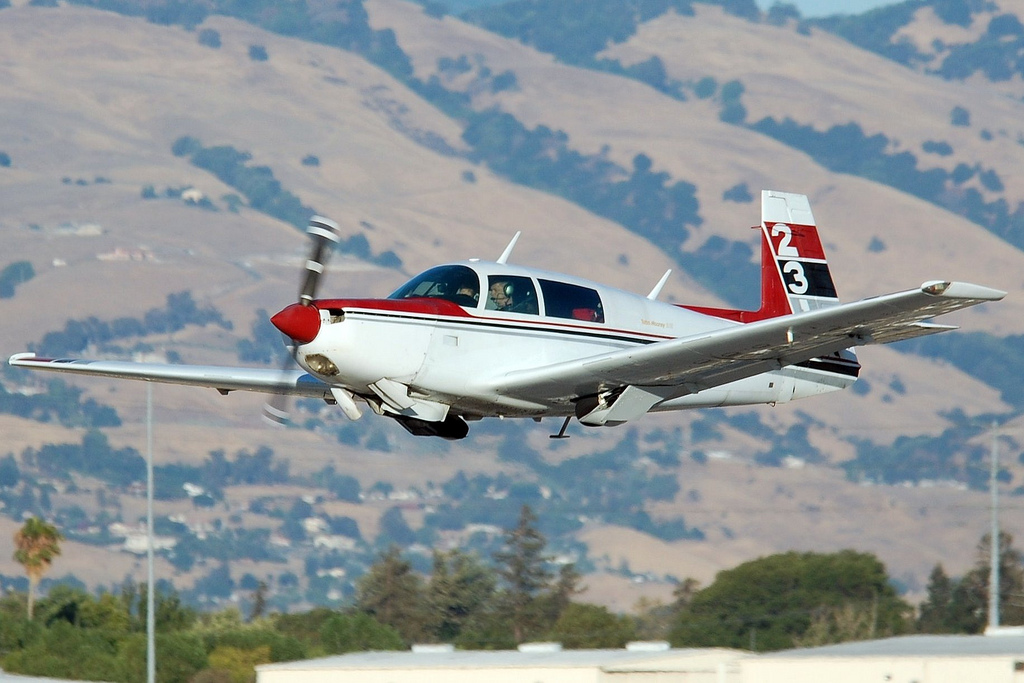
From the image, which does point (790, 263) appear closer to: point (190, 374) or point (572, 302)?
point (572, 302)

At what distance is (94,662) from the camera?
53.3 m

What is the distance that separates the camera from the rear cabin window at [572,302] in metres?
21.6

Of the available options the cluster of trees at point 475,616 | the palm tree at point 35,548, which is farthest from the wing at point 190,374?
the palm tree at point 35,548

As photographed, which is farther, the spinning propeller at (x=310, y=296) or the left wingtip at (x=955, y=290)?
the spinning propeller at (x=310, y=296)

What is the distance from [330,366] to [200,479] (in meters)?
→ 182

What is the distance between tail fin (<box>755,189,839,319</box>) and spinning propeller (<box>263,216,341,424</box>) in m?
8.20

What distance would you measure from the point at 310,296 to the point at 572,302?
372cm

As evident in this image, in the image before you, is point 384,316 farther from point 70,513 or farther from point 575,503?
point 70,513

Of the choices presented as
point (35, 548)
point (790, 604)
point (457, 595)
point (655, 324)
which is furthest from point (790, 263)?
point (790, 604)

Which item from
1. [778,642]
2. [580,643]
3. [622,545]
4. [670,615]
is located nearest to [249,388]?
[580,643]

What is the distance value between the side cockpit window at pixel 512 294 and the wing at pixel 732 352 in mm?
902

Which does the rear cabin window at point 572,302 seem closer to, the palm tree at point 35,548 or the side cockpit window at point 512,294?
the side cockpit window at point 512,294

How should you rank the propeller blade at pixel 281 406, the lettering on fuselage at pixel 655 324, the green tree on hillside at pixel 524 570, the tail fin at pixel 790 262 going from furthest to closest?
the green tree on hillside at pixel 524 570 < the tail fin at pixel 790 262 < the lettering on fuselage at pixel 655 324 < the propeller blade at pixel 281 406

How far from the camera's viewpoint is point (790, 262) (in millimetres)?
25719
